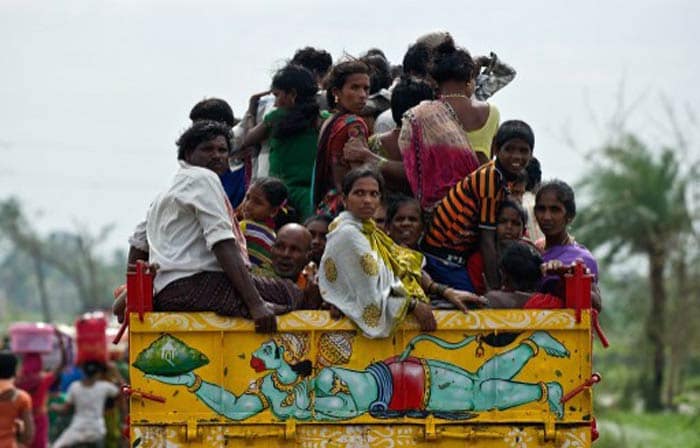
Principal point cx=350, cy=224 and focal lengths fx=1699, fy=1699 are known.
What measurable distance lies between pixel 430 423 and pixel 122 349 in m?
14.1

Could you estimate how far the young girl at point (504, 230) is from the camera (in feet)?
24.8

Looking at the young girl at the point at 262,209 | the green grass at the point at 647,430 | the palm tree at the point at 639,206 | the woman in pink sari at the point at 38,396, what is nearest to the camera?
the young girl at the point at 262,209

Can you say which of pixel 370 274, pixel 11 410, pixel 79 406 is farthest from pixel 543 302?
pixel 79 406

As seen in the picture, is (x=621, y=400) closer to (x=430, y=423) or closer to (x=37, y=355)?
(x=37, y=355)

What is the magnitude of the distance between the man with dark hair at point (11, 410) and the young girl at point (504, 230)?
5723 mm

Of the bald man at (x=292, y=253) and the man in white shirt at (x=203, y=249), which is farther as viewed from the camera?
the bald man at (x=292, y=253)

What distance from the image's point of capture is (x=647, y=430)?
80.9 ft

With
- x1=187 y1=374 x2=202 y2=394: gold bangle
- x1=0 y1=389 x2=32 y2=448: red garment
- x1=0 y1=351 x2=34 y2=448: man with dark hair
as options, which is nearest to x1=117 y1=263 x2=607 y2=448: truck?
x1=187 y1=374 x2=202 y2=394: gold bangle

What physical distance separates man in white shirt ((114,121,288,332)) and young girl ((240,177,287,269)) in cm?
86

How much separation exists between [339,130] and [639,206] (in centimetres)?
2385

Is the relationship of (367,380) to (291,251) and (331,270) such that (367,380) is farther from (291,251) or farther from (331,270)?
(291,251)

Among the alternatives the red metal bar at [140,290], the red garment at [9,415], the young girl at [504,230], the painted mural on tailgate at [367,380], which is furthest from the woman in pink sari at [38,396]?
the painted mural on tailgate at [367,380]

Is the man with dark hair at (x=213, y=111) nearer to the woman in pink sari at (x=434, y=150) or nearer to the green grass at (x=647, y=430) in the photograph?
the woman in pink sari at (x=434, y=150)

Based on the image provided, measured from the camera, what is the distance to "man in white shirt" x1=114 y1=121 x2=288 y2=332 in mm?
6703
